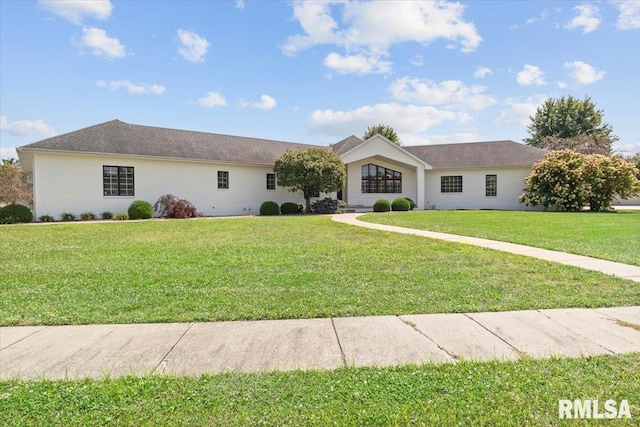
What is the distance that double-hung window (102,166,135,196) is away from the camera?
63.2 ft

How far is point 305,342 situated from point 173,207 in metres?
18.9

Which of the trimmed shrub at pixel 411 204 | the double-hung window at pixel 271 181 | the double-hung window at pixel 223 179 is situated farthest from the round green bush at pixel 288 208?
the trimmed shrub at pixel 411 204

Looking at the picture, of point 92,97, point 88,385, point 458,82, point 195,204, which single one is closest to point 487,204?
point 458,82

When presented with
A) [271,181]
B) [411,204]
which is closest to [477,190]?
[411,204]

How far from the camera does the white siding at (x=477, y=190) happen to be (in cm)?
2727

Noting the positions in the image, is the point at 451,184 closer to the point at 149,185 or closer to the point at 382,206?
the point at 382,206

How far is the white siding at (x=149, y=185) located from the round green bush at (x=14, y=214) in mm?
559

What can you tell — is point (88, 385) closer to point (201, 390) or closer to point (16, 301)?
point (201, 390)

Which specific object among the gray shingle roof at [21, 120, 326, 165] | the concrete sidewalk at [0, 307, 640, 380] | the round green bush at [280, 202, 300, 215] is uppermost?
the gray shingle roof at [21, 120, 326, 165]

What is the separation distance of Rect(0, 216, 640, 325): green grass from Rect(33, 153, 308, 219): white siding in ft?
35.0

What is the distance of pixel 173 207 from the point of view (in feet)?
66.0

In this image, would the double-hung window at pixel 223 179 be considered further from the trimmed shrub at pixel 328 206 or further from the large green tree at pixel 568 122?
the large green tree at pixel 568 122

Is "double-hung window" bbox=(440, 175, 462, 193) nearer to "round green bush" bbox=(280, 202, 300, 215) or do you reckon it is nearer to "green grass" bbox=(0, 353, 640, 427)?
"round green bush" bbox=(280, 202, 300, 215)

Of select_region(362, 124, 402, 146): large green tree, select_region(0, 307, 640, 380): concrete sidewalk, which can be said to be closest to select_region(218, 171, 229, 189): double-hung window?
select_region(0, 307, 640, 380): concrete sidewalk
